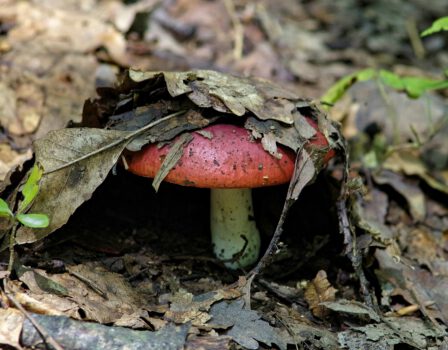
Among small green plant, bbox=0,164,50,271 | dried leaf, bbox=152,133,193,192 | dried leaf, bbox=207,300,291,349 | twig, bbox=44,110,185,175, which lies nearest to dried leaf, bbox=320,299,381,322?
dried leaf, bbox=207,300,291,349

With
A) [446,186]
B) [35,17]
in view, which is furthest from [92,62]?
[446,186]

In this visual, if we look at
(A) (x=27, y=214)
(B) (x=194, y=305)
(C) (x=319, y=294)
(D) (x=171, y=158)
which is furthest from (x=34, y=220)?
(C) (x=319, y=294)

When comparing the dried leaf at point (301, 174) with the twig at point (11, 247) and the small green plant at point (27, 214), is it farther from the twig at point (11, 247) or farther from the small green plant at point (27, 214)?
the twig at point (11, 247)

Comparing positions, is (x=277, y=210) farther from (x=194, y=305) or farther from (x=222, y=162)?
(x=194, y=305)

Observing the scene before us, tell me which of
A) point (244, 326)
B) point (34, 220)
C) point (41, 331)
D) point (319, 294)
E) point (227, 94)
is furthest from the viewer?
point (319, 294)

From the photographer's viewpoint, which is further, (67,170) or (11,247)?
(67,170)

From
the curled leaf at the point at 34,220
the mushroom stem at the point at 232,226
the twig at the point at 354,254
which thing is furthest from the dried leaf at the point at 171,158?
the twig at the point at 354,254
